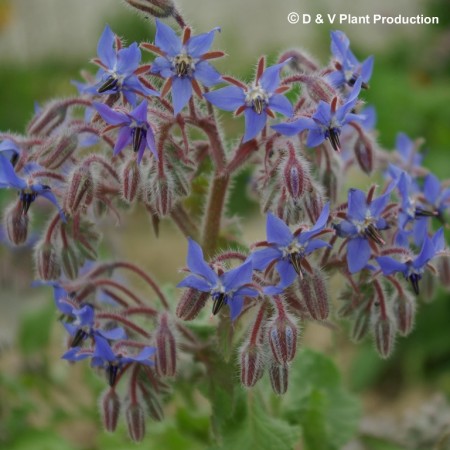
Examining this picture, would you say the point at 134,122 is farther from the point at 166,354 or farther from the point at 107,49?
the point at 166,354

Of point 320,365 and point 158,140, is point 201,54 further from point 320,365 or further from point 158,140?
point 320,365

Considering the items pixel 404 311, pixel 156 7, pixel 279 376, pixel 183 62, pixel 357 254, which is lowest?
pixel 279 376

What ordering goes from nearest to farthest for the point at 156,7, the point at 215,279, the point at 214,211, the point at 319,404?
the point at 215,279
the point at 156,7
the point at 214,211
the point at 319,404

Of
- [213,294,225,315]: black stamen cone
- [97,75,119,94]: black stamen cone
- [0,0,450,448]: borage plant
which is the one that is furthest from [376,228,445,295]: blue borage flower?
[97,75,119,94]: black stamen cone

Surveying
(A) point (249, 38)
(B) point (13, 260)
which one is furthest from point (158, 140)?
(A) point (249, 38)

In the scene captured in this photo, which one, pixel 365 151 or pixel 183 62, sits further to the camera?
pixel 365 151

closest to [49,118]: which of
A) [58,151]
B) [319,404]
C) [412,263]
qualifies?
[58,151]

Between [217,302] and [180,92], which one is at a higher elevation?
[180,92]

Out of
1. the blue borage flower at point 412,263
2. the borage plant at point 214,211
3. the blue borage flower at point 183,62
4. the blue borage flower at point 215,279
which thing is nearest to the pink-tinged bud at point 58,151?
the borage plant at point 214,211

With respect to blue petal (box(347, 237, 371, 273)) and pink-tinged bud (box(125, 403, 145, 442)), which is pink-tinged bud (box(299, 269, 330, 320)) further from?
pink-tinged bud (box(125, 403, 145, 442))
